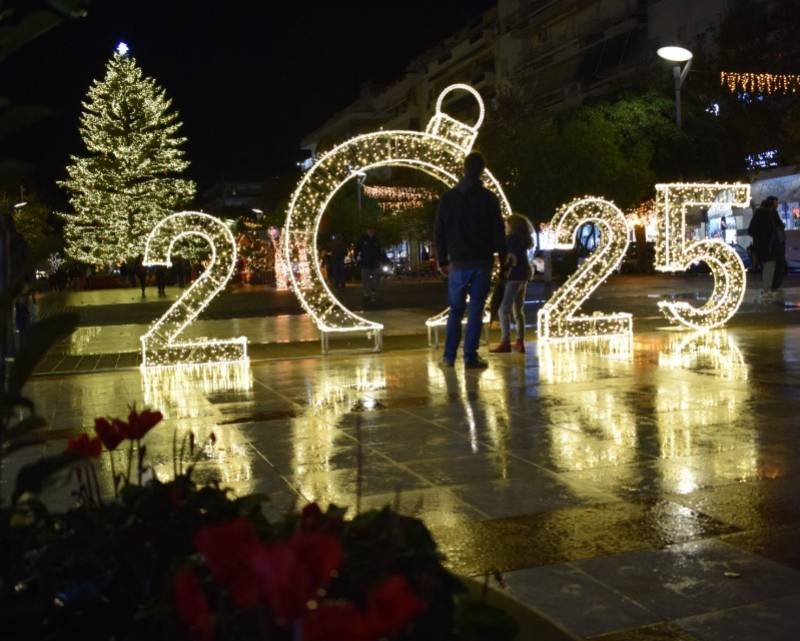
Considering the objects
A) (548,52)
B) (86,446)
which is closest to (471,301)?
(86,446)

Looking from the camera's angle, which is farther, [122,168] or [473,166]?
[122,168]

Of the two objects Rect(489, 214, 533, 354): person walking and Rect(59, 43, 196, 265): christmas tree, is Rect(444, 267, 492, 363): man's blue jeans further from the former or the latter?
Rect(59, 43, 196, 265): christmas tree

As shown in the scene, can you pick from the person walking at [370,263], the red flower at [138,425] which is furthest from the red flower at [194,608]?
the person walking at [370,263]

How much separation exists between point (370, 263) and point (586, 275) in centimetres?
1189

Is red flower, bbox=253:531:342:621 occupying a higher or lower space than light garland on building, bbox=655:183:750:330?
lower

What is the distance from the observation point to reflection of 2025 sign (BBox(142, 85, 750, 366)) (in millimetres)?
11633

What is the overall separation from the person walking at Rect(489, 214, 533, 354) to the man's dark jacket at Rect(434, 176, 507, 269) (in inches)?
55.9

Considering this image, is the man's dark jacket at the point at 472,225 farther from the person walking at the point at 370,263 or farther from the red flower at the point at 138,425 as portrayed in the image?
the person walking at the point at 370,263

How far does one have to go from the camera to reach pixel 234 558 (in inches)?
53.7

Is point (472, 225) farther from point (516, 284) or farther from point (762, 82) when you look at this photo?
point (762, 82)

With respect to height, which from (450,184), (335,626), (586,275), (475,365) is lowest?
(475,365)

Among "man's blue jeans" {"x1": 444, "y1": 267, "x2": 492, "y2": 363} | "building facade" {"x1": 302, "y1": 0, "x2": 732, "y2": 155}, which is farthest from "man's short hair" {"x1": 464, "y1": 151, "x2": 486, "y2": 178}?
"building facade" {"x1": 302, "y1": 0, "x2": 732, "y2": 155}

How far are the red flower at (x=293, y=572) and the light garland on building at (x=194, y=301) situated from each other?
33.9 ft

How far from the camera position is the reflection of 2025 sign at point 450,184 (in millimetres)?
11633
